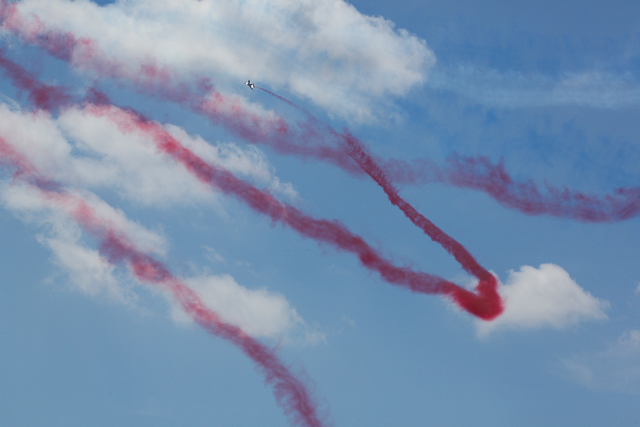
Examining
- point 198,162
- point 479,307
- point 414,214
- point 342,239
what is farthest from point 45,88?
point 479,307

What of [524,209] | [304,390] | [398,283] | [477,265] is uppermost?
[524,209]

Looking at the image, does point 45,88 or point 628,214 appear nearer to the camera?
point 45,88

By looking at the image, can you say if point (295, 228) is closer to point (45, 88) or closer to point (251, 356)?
point (251, 356)

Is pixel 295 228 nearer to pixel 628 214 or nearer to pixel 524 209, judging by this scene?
pixel 524 209

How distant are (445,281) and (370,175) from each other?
11288 millimetres

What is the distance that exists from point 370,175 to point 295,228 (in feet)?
25.3

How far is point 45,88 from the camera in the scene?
52.7m

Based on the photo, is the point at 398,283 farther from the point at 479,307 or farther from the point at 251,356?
the point at 251,356

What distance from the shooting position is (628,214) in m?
56.0

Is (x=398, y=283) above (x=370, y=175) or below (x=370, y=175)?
below

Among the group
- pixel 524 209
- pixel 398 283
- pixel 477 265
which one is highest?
pixel 524 209

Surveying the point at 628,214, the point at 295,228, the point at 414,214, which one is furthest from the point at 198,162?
the point at 628,214

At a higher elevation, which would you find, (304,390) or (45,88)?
(45,88)

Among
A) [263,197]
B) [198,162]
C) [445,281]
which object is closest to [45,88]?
[198,162]
